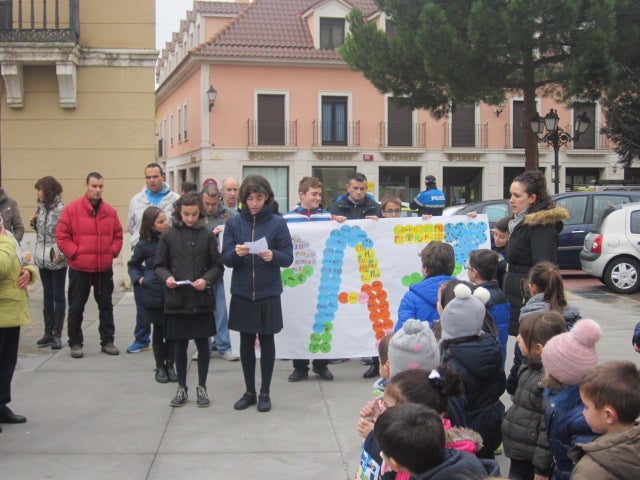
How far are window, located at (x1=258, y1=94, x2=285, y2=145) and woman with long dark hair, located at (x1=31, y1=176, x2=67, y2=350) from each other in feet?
86.4

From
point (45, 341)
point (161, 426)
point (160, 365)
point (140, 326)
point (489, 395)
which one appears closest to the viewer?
point (489, 395)

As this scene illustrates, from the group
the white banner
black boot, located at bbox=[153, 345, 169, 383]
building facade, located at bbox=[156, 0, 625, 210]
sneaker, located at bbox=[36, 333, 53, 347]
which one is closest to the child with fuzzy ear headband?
the white banner

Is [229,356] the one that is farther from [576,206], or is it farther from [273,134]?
[273,134]

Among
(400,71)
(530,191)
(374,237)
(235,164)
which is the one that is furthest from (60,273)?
(235,164)

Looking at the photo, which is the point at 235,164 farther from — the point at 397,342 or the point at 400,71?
the point at 397,342

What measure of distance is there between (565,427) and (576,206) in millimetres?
13848

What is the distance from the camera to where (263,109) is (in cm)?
3516

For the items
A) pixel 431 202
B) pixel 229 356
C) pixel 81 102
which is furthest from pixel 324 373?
pixel 81 102

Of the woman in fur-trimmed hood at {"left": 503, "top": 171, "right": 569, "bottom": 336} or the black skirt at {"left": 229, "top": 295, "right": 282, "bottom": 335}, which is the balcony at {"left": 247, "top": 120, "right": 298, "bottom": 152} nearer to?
the black skirt at {"left": 229, "top": 295, "right": 282, "bottom": 335}

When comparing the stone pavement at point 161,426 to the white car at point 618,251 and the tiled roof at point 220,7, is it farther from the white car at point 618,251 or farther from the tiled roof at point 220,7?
the tiled roof at point 220,7

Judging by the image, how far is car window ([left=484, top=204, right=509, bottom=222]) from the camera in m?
16.8

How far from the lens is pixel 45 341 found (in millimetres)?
8805

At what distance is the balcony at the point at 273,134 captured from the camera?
3475cm

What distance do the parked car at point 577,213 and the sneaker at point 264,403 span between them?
10479 millimetres
